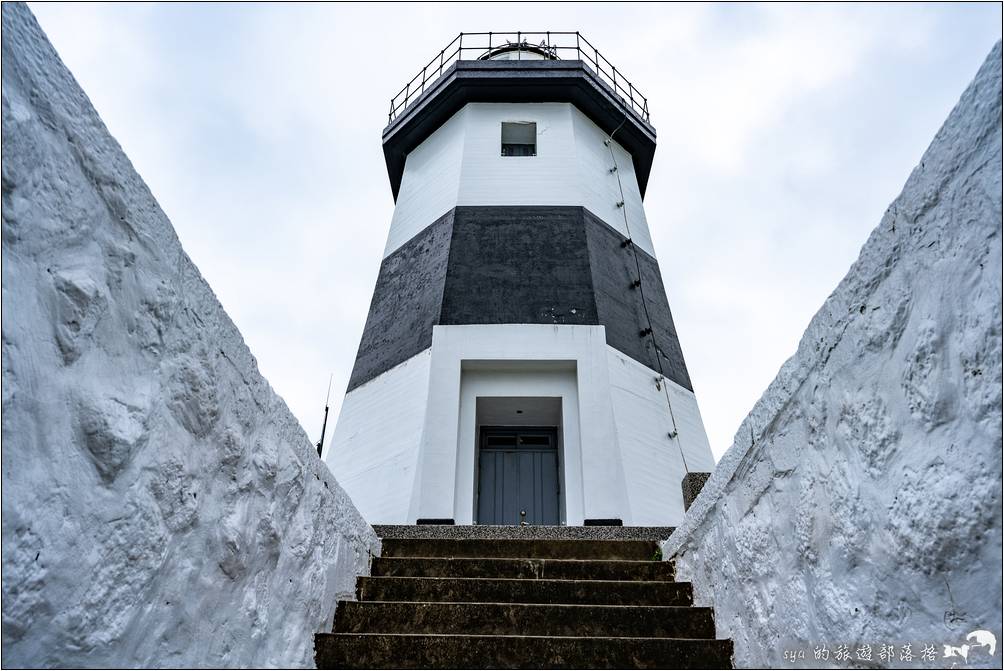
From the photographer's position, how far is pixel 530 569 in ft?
15.8

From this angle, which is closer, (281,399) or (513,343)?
(281,399)

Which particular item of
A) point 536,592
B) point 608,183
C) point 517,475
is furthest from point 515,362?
point 536,592

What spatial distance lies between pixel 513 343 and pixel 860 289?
6046 mm

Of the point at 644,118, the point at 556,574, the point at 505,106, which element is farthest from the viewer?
the point at 644,118

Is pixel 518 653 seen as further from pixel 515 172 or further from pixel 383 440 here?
pixel 515 172

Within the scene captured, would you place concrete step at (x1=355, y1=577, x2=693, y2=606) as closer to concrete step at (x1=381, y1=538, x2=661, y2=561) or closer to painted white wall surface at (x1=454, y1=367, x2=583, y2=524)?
concrete step at (x1=381, y1=538, x2=661, y2=561)

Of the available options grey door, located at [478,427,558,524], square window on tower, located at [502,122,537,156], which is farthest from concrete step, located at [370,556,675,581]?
square window on tower, located at [502,122,537,156]

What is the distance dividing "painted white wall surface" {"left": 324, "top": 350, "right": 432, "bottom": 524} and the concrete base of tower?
0.02m

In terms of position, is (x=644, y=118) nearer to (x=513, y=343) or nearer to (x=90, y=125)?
(x=513, y=343)

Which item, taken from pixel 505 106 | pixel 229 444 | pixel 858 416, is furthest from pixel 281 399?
pixel 505 106

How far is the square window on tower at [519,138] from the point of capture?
1171 cm

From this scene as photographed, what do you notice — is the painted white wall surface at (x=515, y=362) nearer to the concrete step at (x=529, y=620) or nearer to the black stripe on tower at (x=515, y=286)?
the black stripe on tower at (x=515, y=286)

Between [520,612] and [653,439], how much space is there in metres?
4.86

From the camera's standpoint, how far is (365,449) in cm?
884
